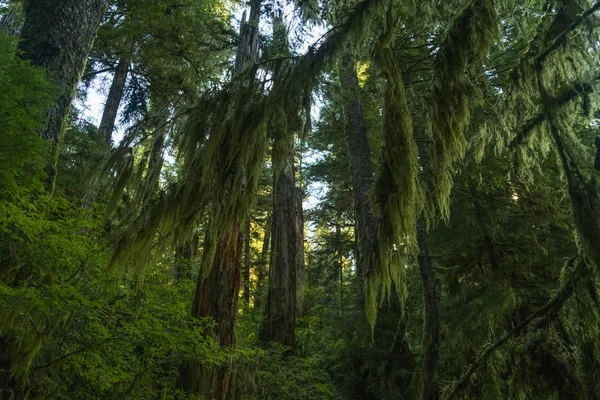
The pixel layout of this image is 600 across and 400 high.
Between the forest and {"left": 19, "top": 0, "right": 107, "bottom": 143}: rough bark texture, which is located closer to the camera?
the forest

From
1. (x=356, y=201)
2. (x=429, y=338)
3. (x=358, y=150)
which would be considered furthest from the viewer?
(x=356, y=201)

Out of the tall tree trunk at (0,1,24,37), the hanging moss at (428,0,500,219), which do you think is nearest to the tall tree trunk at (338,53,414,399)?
the hanging moss at (428,0,500,219)

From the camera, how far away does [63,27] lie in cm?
446

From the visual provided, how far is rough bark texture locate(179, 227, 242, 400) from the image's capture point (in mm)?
5730

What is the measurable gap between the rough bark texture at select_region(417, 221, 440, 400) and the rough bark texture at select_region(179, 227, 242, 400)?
290 centimetres

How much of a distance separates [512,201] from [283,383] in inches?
231

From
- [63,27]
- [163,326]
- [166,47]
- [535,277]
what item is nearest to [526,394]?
[163,326]

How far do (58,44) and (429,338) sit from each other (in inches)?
235

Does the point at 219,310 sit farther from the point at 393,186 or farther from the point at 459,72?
the point at 459,72

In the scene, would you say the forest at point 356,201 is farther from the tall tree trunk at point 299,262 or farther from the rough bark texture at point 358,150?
the tall tree trunk at point 299,262

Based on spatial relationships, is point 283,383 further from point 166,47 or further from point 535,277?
point 166,47

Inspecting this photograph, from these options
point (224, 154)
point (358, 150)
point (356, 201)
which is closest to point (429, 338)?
point (356, 201)

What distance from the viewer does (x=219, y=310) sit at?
6.16 meters

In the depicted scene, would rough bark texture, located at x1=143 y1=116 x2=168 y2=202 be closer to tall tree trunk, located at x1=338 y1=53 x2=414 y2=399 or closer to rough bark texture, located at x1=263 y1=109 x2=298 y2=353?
tall tree trunk, located at x1=338 y1=53 x2=414 y2=399
